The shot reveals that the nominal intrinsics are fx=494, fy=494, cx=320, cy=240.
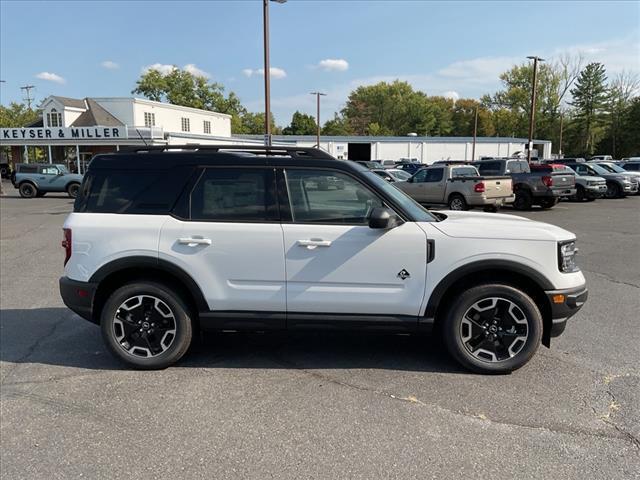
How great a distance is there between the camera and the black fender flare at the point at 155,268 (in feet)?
13.4

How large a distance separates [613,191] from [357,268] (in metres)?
25.0

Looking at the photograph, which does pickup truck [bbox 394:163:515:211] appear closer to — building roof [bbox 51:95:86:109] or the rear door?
the rear door

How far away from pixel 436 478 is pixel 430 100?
377 ft

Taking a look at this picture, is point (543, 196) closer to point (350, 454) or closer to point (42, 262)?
point (42, 262)

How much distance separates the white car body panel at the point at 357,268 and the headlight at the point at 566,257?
1.09m

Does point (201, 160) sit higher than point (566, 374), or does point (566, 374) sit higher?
point (201, 160)

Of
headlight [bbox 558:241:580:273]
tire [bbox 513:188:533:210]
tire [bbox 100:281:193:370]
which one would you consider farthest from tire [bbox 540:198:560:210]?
tire [bbox 100:281:193:370]

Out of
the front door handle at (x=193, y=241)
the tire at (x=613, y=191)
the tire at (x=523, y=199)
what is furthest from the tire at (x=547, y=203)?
the front door handle at (x=193, y=241)

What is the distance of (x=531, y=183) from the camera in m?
18.4

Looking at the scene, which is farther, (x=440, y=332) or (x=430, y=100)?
(x=430, y=100)

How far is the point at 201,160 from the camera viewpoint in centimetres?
424

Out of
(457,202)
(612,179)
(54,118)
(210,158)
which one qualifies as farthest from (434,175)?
(54,118)

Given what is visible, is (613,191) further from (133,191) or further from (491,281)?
(133,191)

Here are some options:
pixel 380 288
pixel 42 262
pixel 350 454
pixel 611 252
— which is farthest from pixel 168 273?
pixel 611 252
